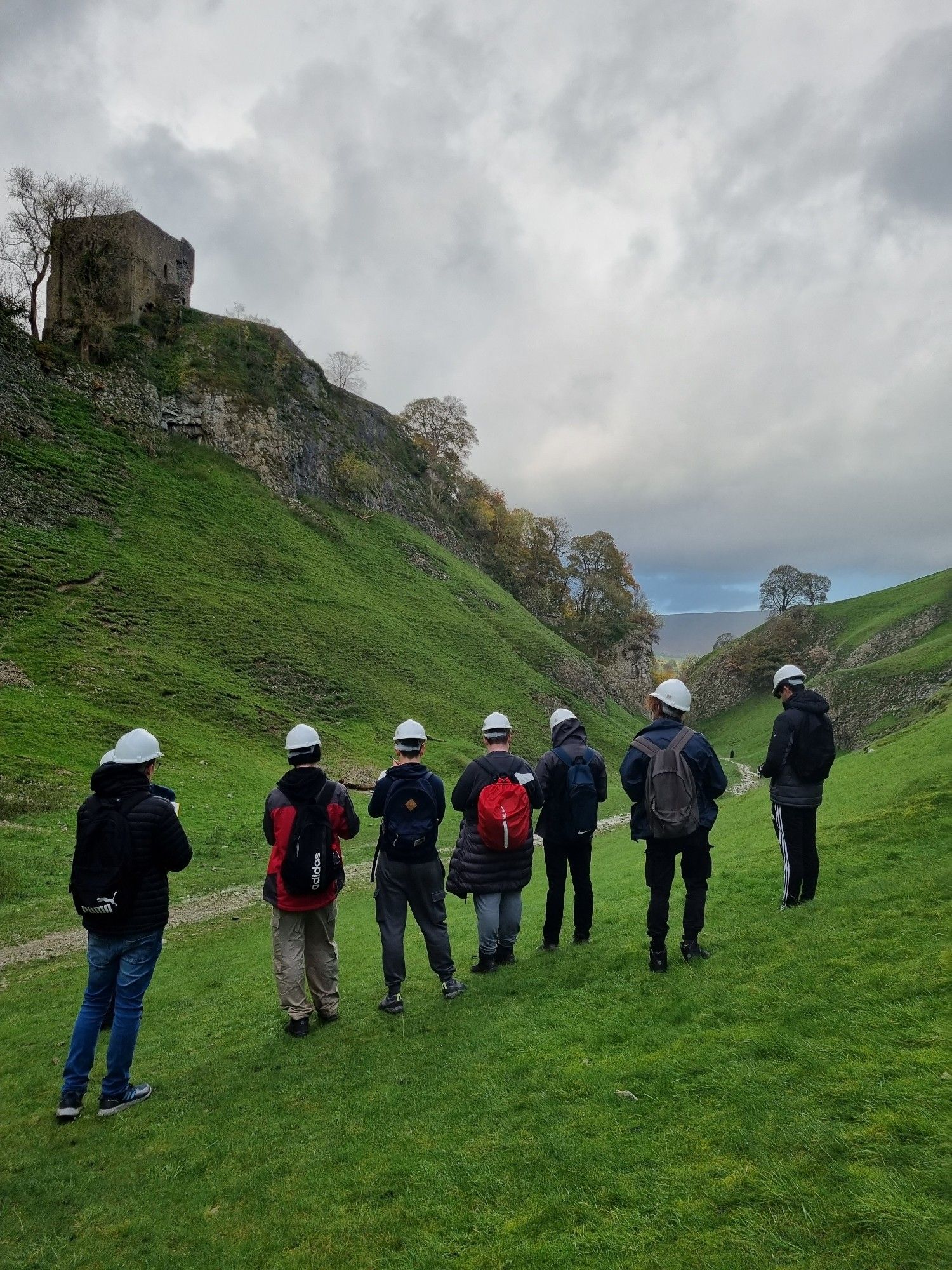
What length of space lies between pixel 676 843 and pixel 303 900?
427cm

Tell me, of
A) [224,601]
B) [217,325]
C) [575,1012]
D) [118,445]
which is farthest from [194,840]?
[217,325]

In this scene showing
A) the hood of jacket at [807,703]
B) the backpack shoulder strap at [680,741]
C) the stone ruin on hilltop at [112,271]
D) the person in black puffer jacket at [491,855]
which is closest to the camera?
the backpack shoulder strap at [680,741]

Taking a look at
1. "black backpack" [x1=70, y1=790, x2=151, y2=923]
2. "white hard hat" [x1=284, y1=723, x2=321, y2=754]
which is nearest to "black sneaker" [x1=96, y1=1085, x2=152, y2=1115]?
"black backpack" [x1=70, y1=790, x2=151, y2=923]

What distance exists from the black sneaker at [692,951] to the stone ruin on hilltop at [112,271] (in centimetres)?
6365

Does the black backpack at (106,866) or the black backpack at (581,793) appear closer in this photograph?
the black backpack at (106,866)

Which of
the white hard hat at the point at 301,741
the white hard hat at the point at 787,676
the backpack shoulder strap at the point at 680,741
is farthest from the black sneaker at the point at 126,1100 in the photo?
the white hard hat at the point at 787,676

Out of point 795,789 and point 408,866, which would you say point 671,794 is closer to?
point 795,789

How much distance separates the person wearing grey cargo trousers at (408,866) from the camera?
26.3ft

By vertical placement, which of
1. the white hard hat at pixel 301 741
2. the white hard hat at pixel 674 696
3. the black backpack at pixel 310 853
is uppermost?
the white hard hat at pixel 674 696

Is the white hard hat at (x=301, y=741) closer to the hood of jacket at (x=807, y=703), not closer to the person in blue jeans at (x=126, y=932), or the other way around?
the person in blue jeans at (x=126, y=932)

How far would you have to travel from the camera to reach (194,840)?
72.6 ft

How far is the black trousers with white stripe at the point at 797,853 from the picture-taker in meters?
9.09

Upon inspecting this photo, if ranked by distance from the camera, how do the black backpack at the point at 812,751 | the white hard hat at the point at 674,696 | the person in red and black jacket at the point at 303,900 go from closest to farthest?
the person in red and black jacket at the point at 303,900, the white hard hat at the point at 674,696, the black backpack at the point at 812,751

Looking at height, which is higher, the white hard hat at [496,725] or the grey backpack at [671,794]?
the white hard hat at [496,725]
